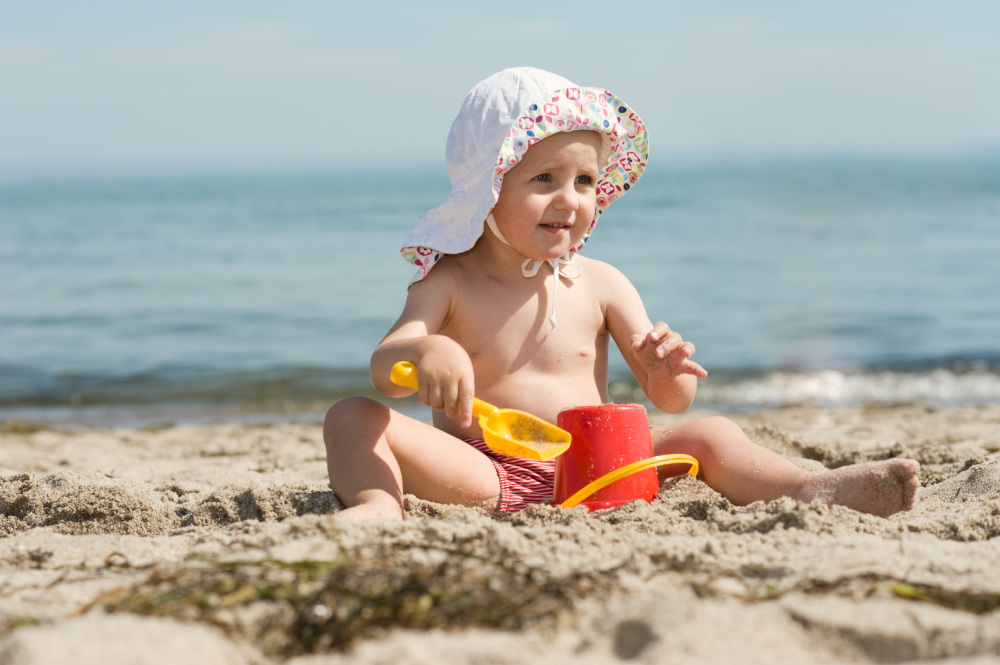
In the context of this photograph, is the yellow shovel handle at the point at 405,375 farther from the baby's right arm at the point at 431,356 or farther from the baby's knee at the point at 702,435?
the baby's knee at the point at 702,435

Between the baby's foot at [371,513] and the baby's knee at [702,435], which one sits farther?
the baby's knee at [702,435]

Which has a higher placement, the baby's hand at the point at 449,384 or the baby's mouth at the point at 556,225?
the baby's mouth at the point at 556,225

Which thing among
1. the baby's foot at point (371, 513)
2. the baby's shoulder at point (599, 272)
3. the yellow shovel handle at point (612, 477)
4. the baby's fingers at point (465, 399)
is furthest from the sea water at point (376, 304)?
the baby's fingers at point (465, 399)

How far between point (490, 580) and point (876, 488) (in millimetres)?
1230

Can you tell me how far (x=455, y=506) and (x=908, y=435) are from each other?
2.35m

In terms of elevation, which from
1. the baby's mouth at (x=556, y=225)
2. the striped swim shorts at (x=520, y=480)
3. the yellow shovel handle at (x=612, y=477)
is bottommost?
the striped swim shorts at (x=520, y=480)

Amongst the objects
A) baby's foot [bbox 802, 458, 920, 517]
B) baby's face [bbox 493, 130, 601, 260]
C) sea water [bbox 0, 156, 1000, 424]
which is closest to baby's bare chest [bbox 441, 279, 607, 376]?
baby's face [bbox 493, 130, 601, 260]

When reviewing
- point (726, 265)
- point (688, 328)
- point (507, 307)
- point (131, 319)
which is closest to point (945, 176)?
point (726, 265)

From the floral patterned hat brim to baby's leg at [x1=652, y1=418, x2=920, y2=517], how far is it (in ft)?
2.41

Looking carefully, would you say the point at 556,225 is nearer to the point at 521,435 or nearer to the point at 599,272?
the point at 599,272

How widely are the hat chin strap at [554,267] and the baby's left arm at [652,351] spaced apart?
0.12 meters

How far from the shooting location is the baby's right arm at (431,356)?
7.74ft

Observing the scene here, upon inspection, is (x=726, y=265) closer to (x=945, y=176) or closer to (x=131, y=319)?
(x=131, y=319)

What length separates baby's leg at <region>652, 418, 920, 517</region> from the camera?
243 cm
